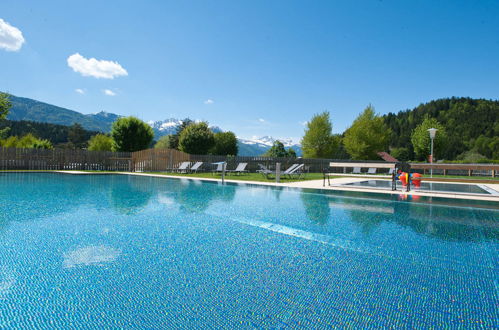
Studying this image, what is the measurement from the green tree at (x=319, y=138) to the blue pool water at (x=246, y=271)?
30117mm

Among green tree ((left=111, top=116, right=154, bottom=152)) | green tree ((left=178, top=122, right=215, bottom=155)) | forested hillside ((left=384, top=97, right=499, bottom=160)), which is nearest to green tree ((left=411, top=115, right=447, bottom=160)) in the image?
forested hillside ((left=384, top=97, right=499, bottom=160))

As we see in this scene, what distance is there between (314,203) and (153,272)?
511cm

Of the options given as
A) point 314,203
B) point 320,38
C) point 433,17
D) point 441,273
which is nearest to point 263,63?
point 320,38

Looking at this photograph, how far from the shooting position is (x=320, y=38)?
17094mm

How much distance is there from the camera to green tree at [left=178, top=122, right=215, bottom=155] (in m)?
33.0

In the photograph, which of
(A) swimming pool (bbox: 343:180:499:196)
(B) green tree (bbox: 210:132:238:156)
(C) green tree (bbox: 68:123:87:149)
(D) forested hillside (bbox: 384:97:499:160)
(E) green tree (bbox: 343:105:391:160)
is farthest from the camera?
(C) green tree (bbox: 68:123:87:149)

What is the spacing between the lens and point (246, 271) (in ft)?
8.30

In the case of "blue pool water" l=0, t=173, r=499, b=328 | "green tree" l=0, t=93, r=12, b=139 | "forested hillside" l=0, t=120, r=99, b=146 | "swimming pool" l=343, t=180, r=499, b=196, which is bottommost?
"blue pool water" l=0, t=173, r=499, b=328

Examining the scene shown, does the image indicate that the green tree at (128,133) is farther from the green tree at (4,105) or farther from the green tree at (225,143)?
the green tree at (225,143)

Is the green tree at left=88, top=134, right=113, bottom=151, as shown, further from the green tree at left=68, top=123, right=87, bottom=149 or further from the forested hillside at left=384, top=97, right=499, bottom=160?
the forested hillside at left=384, top=97, right=499, bottom=160

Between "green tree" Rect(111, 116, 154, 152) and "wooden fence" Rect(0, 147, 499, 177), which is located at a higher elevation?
"green tree" Rect(111, 116, 154, 152)

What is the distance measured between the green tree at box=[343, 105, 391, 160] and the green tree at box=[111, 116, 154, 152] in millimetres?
26266

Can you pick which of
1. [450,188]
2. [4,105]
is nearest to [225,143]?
[4,105]

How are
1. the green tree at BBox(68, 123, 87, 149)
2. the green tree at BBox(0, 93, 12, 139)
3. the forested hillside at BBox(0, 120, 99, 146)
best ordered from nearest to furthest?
1. the green tree at BBox(0, 93, 12, 139)
2. the green tree at BBox(68, 123, 87, 149)
3. the forested hillside at BBox(0, 120, 99, 146)
